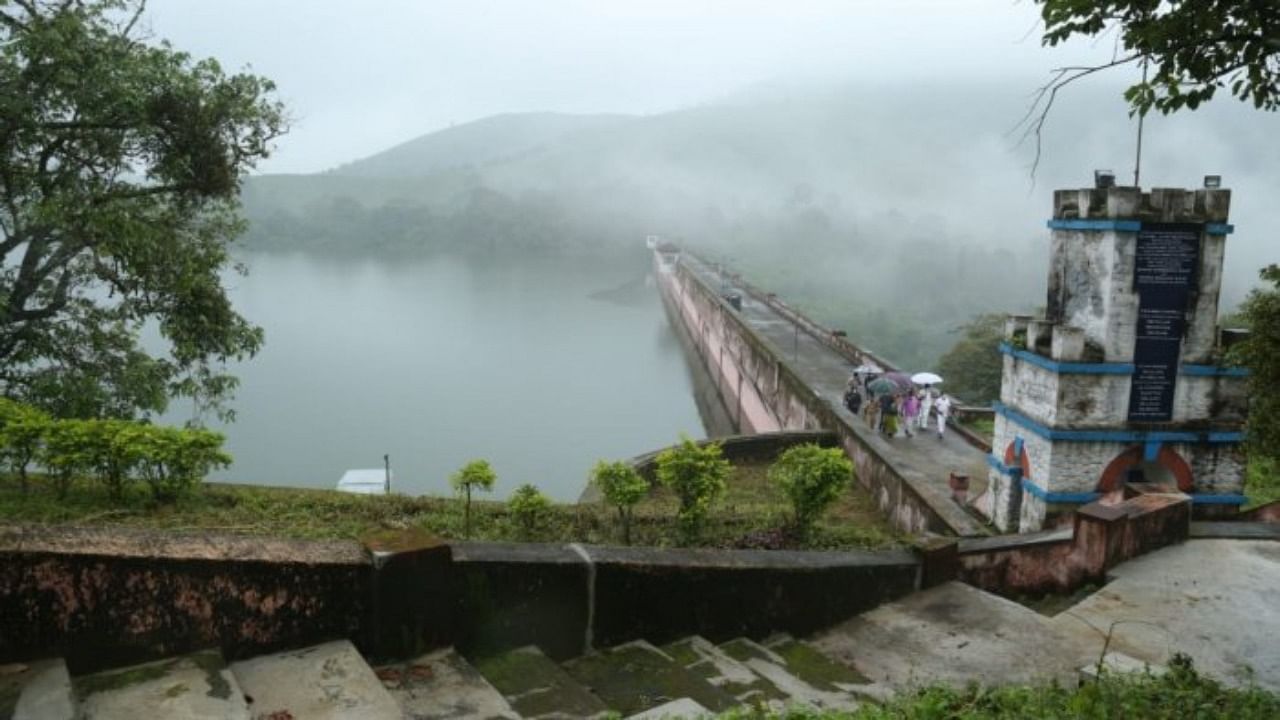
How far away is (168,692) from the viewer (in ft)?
11.2

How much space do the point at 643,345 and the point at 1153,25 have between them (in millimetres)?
37719

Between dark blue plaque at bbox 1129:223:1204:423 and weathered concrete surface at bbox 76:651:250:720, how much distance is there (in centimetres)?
776

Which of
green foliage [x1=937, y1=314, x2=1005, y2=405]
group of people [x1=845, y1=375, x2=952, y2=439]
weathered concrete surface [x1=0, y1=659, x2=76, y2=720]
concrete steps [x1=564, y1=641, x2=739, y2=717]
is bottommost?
green foliage [x1=937, y1=314, x2=1005, y2=405]

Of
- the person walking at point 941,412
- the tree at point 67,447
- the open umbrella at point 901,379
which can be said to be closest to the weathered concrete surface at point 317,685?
the tree at point 67,447

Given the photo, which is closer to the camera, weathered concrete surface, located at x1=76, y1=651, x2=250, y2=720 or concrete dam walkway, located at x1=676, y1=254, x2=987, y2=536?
weathered concrete surface, located at x1=76, y1=651, x2=250, y2=720

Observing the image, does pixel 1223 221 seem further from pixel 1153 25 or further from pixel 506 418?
pixel 506 418

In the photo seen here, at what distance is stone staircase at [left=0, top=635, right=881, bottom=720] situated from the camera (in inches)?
131

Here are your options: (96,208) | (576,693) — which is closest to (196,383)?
(96,208)

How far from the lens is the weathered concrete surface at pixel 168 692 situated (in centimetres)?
326

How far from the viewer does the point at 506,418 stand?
2627cm

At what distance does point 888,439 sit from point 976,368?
1378 centimetres

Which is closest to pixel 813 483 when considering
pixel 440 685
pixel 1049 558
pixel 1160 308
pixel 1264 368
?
pixel 1049 558

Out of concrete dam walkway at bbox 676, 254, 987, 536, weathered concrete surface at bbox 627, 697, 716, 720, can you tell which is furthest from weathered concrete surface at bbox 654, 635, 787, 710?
concrete dam walkway at bbox 676, 254, 987, 536

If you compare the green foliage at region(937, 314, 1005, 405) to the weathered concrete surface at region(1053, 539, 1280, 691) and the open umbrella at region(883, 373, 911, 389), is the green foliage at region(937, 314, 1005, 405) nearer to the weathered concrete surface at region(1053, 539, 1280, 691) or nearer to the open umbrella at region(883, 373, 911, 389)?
the open umbrella at region(883, 373, 911, 389)
